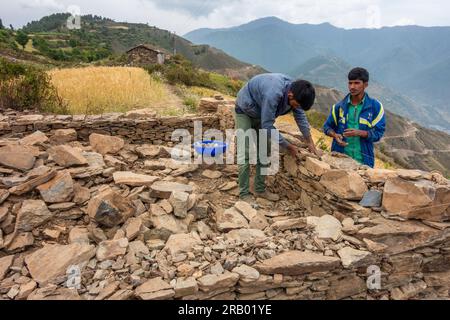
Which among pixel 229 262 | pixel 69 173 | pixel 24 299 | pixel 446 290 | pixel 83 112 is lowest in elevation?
pixel 446 290

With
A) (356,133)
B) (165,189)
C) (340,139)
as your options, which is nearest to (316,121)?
(340,139)

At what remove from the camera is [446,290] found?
128 inches

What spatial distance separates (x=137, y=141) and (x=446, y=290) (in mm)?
5268

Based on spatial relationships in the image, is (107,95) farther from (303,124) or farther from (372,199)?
(372,199)

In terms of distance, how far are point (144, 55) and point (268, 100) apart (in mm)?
25715

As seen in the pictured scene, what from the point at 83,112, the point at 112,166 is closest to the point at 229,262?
the point at 112,166

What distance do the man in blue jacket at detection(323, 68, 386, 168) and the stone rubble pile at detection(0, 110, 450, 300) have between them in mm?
258

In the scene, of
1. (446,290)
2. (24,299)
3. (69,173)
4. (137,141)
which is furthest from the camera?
(137,141)

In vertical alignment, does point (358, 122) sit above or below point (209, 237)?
above

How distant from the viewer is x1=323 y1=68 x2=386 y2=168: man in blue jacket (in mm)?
3901

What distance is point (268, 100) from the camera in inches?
141

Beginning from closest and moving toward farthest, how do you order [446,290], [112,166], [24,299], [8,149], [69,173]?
[24,299], [446,290], [69,173], [8,149], [112,166]

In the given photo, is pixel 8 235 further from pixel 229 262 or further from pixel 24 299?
pixel 229 262

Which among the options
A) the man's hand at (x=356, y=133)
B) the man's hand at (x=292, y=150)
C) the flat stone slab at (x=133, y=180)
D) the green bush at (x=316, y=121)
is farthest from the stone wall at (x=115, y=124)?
the green bush at (x=316, y=121)
